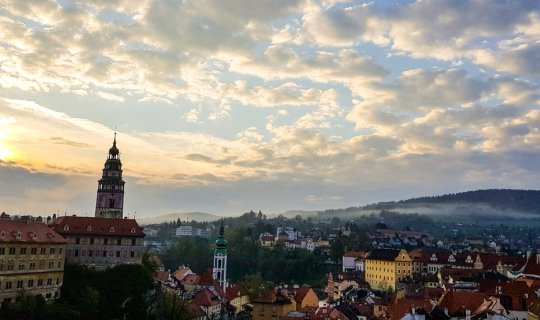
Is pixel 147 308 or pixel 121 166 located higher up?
pixel 121 166

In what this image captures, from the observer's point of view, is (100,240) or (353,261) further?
(353,261)

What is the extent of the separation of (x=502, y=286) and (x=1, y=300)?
6082 cm

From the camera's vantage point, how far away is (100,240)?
8200 cm

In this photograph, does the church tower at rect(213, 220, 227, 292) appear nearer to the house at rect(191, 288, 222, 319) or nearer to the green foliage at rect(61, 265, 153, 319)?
the house at rect(191, 288, 222, 319)

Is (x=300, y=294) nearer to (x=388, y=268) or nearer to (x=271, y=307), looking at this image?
(x=271, y=307)

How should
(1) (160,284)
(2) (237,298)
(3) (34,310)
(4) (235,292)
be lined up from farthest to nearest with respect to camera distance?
(4) (235,292) → (2) (237,298) → (1) (160,284) → (3) (34,310)

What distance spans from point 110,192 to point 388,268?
66.7m

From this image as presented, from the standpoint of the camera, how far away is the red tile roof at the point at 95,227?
8131 centimetres

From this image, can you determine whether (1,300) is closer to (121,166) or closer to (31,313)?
(31,313)

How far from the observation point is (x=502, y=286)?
74.1 m

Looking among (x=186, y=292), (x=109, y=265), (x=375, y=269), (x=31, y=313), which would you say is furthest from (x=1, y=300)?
(x=375, y=269)

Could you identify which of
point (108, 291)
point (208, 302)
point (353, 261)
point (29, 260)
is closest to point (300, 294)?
point (208, 302)

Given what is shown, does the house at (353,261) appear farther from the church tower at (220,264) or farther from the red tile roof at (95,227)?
the red tile roof at (95,227)

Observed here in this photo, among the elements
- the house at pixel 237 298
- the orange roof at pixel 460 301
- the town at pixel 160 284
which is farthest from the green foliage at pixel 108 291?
the orange roof at pixel 460 301
